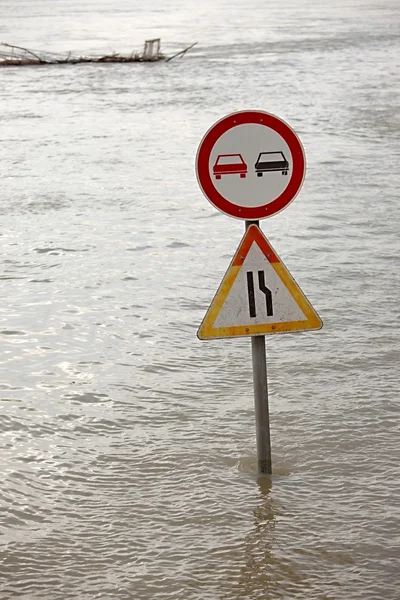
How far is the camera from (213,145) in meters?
5.05

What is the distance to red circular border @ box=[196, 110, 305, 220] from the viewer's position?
16.4ft

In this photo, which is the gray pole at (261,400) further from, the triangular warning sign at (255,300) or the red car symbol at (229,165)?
the red car symbol at (229,165)

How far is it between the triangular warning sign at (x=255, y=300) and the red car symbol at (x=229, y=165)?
390 millimetres

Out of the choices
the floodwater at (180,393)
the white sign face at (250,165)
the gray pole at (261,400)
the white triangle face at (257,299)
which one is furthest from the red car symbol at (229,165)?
the floodwater at (180,393)

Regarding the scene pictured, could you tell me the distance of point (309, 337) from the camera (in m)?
8.04

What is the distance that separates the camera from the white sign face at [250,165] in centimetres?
504

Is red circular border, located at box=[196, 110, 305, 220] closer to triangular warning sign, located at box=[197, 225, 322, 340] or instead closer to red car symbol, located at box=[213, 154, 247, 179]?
red car symbol, located at box=[213, 154, 247, 179]

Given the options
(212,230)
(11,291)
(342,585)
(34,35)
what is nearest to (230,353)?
(11,291)

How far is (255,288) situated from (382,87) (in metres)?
21.1

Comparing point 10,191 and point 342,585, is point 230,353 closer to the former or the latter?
point 342,585

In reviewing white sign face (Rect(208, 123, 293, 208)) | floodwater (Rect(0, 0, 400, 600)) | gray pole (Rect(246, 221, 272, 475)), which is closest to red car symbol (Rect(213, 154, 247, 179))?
white sign face (Rect(208, 123, 293, 208))

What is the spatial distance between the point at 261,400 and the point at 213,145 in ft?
4.07

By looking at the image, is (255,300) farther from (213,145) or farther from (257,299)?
(213,145)

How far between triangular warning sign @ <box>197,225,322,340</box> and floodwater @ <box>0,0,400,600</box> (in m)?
0.87
